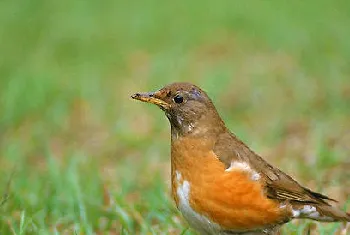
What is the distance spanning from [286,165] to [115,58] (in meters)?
5.18

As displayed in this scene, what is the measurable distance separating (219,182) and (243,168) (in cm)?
18

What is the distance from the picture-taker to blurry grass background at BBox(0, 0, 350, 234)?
601cm

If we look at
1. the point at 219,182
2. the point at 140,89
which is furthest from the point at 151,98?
the point at 140,89

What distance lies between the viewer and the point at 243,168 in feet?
15.3

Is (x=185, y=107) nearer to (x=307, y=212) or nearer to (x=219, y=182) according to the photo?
(x=219, y=182)

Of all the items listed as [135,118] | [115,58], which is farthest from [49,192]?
[115,58]

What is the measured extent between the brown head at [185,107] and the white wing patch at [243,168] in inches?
10.9

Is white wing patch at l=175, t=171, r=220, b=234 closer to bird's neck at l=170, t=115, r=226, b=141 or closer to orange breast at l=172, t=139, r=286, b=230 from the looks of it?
orange breast at l=172, t=139, r=286, b=230

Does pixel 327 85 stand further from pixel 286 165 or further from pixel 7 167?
pixel 7 167

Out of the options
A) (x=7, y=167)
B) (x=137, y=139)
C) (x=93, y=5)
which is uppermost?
(x=93, y=5)

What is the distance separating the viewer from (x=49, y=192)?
20.7 ft

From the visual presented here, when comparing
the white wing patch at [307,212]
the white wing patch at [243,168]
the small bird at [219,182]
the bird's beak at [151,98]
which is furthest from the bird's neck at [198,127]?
the white wing patch at [307,212]

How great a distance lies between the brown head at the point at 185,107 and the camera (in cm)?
488

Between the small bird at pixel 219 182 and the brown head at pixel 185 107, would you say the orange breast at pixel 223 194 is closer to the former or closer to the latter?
the small bird at pixel 219 182
